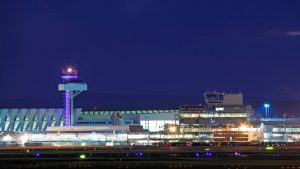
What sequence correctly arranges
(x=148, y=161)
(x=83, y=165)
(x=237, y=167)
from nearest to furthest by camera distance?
1. (x=237, y=167)
2. (x=83, y=165)
3. (x=148, y=161)

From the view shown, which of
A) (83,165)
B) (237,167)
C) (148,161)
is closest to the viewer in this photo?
(237,167)

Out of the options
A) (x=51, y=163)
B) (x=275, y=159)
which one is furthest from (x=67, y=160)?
(x=275, y=159)

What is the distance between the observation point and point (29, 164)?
11056 cm

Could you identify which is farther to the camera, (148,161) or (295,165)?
(148,161)

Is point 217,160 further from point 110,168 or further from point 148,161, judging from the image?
point 110,168

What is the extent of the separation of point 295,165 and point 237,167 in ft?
22.4

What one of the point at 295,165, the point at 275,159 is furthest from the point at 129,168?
the point at 275,159

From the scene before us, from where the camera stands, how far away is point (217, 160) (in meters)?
117

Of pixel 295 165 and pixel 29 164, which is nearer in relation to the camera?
pixel 295 165

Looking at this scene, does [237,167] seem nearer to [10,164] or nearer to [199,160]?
[199,160]

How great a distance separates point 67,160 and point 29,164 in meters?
10.5

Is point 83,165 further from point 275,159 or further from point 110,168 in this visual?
→ point 275,159

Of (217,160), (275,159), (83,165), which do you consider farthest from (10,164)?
(275,159)

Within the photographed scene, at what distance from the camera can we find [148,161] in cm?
11625
